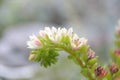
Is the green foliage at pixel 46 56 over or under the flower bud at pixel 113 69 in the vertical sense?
over

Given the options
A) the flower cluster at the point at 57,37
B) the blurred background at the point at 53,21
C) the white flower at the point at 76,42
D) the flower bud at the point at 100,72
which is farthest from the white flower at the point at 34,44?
the blurred background at the point at 53,21

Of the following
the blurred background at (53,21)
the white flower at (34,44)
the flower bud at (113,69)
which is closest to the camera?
the white flower at (34,44)

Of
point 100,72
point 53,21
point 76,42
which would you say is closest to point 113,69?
point 100,72

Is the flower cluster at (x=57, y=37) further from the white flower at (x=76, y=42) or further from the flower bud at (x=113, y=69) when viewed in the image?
the flower bud at (x=113, y=69)

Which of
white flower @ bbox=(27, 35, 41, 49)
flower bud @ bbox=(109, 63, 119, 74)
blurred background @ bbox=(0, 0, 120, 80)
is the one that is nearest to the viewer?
white flower @ bbox=(27, 35, 41, 49)

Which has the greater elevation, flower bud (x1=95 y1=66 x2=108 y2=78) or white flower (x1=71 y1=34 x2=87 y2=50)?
white flower (x1=71 y1=34 x2=87 y2=50)

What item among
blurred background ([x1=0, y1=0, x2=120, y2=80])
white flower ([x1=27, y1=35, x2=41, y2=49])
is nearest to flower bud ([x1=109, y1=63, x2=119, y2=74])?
white flower ([x1=27, y1=35, x2=41, y2=49])

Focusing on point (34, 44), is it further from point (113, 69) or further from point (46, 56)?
point (113, 69)

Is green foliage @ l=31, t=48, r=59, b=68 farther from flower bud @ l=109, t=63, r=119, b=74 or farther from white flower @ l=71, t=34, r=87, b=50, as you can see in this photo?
flower bud @ l=109, t=63, r=119, b=74
